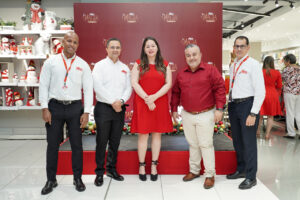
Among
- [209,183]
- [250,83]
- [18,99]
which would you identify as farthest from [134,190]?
[18,99]

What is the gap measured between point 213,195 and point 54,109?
5.73 feet

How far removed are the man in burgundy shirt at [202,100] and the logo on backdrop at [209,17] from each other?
2.10 m

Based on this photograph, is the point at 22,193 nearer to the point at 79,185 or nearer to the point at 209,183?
the point at 79,185

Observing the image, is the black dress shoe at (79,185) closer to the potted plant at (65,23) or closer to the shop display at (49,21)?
the potted plant at (65,23)

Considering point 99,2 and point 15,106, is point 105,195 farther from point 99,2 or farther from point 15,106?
point 99,2

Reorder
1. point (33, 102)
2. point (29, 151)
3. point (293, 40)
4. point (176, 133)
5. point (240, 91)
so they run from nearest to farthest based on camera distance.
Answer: point (240, 91)
point (176, 133)
point (29, 151)
point (33, 102)
point (293, 40)

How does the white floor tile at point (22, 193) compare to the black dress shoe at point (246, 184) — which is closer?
the white floor tile at point (22, 193)

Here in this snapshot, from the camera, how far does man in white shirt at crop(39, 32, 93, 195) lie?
8.68 feet

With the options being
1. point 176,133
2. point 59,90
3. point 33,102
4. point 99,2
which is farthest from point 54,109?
point 99,2

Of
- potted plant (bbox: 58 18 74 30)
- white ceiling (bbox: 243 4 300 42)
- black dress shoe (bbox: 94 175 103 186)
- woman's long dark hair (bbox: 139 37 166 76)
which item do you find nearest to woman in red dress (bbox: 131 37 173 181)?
Answer: woman's long dark hair (bbox: 139 37 166 76)

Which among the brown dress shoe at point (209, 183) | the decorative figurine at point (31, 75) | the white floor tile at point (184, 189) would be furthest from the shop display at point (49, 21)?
the brown dress shoe at point (209, 183)

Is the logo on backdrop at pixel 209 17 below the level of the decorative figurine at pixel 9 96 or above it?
above

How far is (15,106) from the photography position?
4969 mm

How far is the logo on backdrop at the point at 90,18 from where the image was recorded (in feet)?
15.4
